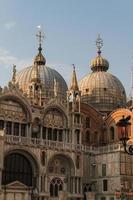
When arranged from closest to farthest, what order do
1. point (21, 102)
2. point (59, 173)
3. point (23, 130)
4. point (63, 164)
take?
point (21, 102)
point (23, 130)
point (59, 173)
point (63, 164)

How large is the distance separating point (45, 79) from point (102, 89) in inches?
360

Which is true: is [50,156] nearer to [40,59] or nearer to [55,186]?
[55,186]

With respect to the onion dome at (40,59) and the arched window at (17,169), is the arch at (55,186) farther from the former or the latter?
the onion dome at (40,59)

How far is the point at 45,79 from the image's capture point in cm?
6419

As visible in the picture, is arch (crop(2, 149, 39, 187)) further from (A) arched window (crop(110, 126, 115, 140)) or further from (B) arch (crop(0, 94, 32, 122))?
(A) arched window (crop(110, 126, 115, 140))

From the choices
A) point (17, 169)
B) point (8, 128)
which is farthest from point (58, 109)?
point (17, 169)

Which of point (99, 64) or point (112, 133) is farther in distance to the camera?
point (99, 64)

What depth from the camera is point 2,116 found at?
144 feet

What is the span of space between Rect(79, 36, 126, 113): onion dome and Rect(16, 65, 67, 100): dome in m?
3.83

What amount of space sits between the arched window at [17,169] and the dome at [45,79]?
1868 cm

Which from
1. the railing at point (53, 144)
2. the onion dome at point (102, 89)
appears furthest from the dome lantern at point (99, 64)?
the railing at point (53, 144)

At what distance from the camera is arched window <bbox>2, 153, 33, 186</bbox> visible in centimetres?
4244

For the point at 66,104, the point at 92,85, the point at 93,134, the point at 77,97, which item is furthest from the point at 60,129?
the point at 92,85

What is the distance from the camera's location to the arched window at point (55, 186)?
45.4 metres
